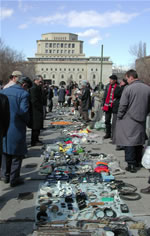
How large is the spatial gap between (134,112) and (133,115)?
0.06 meters

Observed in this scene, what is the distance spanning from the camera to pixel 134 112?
5.54 meters

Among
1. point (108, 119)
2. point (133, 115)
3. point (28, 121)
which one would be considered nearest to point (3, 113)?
point (28, 121)

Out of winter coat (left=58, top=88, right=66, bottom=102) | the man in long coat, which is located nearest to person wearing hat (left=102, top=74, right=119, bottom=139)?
the man in long coat

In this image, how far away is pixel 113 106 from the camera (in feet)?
25.7

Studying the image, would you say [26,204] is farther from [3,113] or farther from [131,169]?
[131,169]

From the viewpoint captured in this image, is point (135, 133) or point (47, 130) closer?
point (135, 133)

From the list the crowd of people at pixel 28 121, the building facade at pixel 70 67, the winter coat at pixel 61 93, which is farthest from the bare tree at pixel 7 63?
the building facade at pixel 70 67

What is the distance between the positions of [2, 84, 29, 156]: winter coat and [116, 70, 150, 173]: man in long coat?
1.93 meters

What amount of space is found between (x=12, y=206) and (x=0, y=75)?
42681 mm

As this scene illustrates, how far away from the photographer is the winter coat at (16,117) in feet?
15.6

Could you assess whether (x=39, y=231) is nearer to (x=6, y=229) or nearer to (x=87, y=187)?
(x=6, y=229)

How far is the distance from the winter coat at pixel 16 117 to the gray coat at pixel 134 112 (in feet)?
6.33

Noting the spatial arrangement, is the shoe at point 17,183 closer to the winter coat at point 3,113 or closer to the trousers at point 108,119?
the winter coat at point 3,113

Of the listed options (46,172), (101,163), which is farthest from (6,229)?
(101,163)
